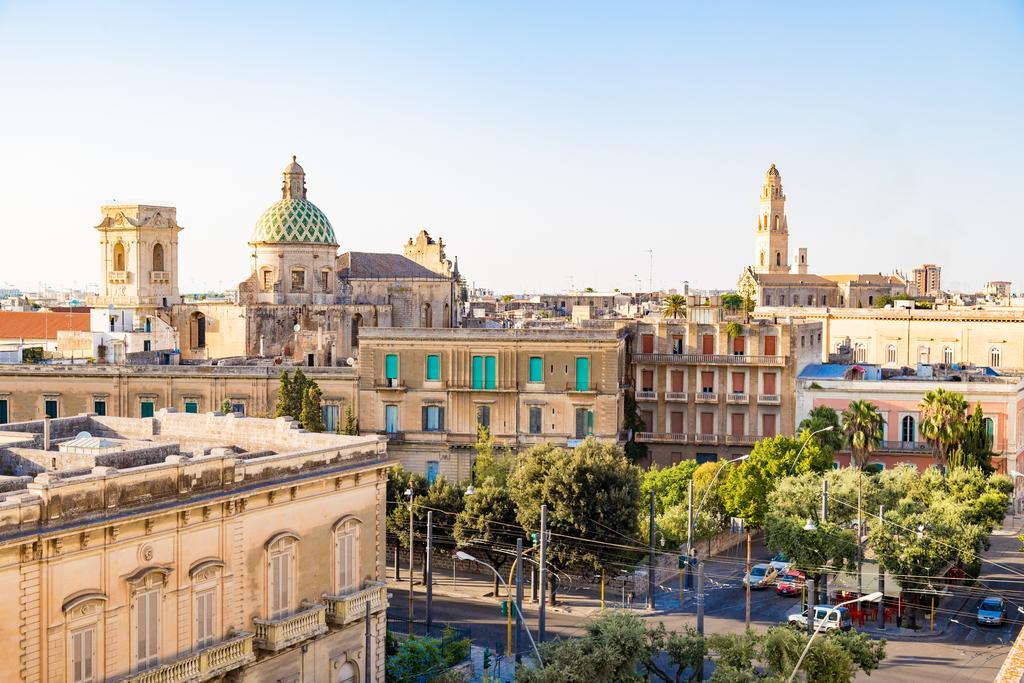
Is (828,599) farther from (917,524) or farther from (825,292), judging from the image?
(825,292)

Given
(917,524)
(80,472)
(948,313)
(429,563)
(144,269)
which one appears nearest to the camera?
(80,472)

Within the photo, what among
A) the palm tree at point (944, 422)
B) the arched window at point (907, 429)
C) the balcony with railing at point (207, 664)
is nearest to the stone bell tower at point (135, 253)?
the arched window at point (907, 429)

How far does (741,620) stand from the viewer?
39.0 m

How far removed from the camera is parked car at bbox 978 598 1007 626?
38875mm

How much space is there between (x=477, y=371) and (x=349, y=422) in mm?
5784

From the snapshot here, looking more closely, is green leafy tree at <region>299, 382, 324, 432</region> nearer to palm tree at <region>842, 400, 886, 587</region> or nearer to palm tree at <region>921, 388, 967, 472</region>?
palm tree at <region>842, 400, 886, 587</region>

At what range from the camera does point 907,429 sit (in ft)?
193

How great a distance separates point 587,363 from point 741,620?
1888 centimetres

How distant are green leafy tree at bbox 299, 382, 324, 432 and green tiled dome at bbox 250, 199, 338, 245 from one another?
17.6 metres

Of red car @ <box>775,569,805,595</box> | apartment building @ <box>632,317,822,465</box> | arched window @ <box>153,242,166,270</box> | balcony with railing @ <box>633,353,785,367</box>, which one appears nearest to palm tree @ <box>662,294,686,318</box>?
apartment building @ <box>632,317,822,465</box>

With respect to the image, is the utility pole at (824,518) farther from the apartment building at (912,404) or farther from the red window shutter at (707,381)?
the red window shutter at (707,381)

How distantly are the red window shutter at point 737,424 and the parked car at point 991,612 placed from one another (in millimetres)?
20941

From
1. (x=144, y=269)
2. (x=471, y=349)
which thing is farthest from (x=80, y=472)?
(x=144, y=269)

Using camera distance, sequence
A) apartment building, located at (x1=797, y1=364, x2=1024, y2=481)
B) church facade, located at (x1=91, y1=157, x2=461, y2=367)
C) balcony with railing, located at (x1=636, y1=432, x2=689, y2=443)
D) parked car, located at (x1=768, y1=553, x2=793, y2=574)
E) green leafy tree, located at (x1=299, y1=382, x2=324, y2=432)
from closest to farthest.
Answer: parked car, located at (x1=768, y1=553, x2=793, y2=574) → green leafy tree, located at (x1=299, y1=382, x2=324, y2=432) → apartment building, located at (x1=797, y1=364, x2=1024, y2=481) → balcony with railing, located at (x1=636, y1=432, x2=689, y2=443) → church facade, located at (x1=91, y1=157, x2=461, y2=367)
